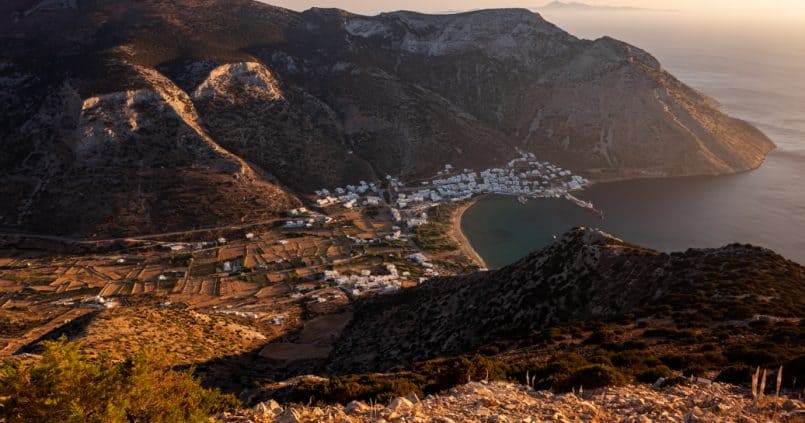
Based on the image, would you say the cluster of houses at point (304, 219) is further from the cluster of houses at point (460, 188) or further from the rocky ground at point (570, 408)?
the rocky ground at point (570, 408)

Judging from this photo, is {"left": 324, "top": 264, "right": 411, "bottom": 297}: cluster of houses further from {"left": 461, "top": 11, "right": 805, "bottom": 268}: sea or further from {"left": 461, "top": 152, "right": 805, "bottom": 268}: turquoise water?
{"left": 461, "top": 152, "right": 805, "bottom": 268}: turquoise water

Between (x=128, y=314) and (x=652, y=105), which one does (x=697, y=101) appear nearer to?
(x=652, y=105)

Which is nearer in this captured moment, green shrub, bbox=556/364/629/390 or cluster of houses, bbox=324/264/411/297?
green shrub, bbox=556/364/629/390

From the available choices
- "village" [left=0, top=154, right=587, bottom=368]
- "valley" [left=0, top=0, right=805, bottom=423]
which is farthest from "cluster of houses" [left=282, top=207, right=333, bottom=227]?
"valley" [left=0, top=0, right=805, bottom=423]

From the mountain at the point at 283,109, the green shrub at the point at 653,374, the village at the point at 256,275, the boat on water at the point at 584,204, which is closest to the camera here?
the green shrub at the point at 653,374

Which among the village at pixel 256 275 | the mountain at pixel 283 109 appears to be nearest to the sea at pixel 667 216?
the village at pixel 256 275
